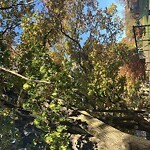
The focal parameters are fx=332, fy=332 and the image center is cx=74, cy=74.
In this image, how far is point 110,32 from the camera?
86.1 ft

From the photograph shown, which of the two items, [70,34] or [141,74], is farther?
[141,74]

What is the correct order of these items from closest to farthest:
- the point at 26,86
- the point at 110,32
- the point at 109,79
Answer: the point at 26,86 → the point at 109,79 → the point at 110,32

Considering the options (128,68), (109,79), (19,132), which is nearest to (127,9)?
(128,68)

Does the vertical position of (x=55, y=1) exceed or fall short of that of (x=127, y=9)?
it falls short

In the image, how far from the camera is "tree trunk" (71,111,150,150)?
778 cm

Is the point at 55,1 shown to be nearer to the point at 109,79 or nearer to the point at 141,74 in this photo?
the point at 109,79

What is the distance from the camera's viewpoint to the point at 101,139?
8328 millimetres

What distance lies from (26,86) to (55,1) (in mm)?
13224

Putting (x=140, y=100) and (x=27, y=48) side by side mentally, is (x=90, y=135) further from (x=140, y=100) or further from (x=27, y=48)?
(x=140, y=100)

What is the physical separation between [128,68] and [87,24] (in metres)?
16.5

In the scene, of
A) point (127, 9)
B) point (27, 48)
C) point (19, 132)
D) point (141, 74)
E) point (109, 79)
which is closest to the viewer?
point (19, 132)

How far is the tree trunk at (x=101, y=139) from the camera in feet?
25.5

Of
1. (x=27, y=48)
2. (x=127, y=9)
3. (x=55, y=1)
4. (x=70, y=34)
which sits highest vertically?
(x=127, y=9)

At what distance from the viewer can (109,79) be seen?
47.6ft
